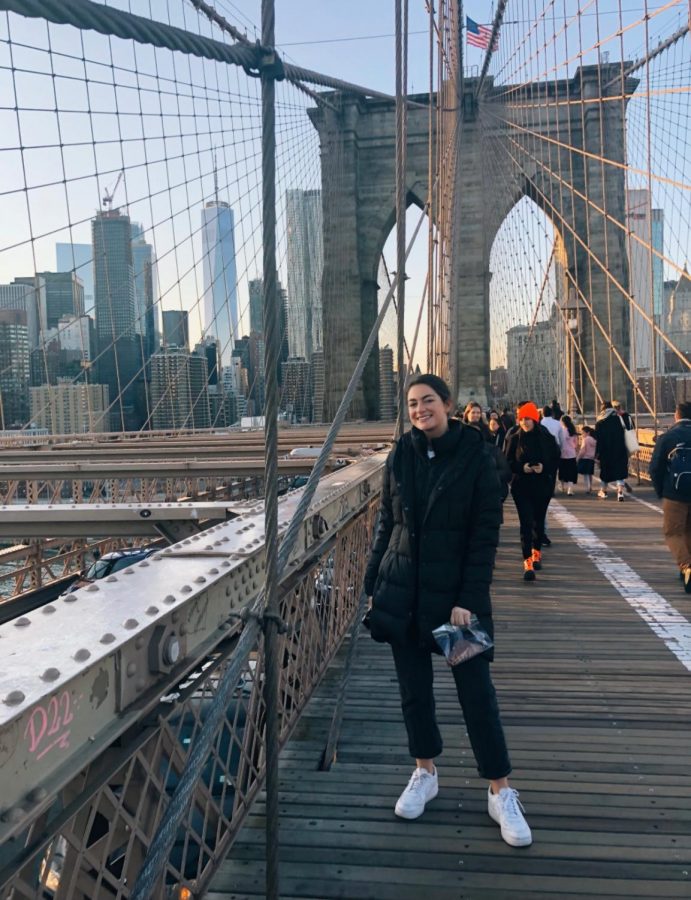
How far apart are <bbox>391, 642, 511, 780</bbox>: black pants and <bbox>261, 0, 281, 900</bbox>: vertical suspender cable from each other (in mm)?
540

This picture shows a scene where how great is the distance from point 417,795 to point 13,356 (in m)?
5.48

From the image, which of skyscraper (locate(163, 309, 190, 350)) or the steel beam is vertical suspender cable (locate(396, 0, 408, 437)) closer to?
the steel beam

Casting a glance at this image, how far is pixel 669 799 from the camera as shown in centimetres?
211

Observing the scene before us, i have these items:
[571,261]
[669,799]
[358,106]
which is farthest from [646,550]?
[358,106]

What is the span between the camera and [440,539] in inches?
77.3

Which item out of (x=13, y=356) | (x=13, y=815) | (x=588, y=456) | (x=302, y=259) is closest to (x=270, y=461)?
(x=13, y=815)

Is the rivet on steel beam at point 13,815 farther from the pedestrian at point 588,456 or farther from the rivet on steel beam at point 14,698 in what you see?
the pedestrian at point 588,456

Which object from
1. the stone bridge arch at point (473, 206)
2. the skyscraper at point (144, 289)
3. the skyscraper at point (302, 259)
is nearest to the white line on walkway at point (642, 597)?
the skyscraper at point (144, 289)

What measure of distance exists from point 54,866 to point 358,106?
23.5 meters

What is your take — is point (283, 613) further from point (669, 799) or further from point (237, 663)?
point (669, 799)

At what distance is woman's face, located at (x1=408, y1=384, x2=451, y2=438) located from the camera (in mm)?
2016

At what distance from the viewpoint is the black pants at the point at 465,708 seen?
1.97m

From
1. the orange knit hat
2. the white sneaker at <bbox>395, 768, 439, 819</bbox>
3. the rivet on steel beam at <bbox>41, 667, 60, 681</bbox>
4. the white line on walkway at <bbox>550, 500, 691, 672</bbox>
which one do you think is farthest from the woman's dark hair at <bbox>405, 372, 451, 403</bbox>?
the orange knit hat

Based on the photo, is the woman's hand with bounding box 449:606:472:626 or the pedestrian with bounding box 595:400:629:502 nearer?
the woman's hand with bounding box 449:606:472:626
